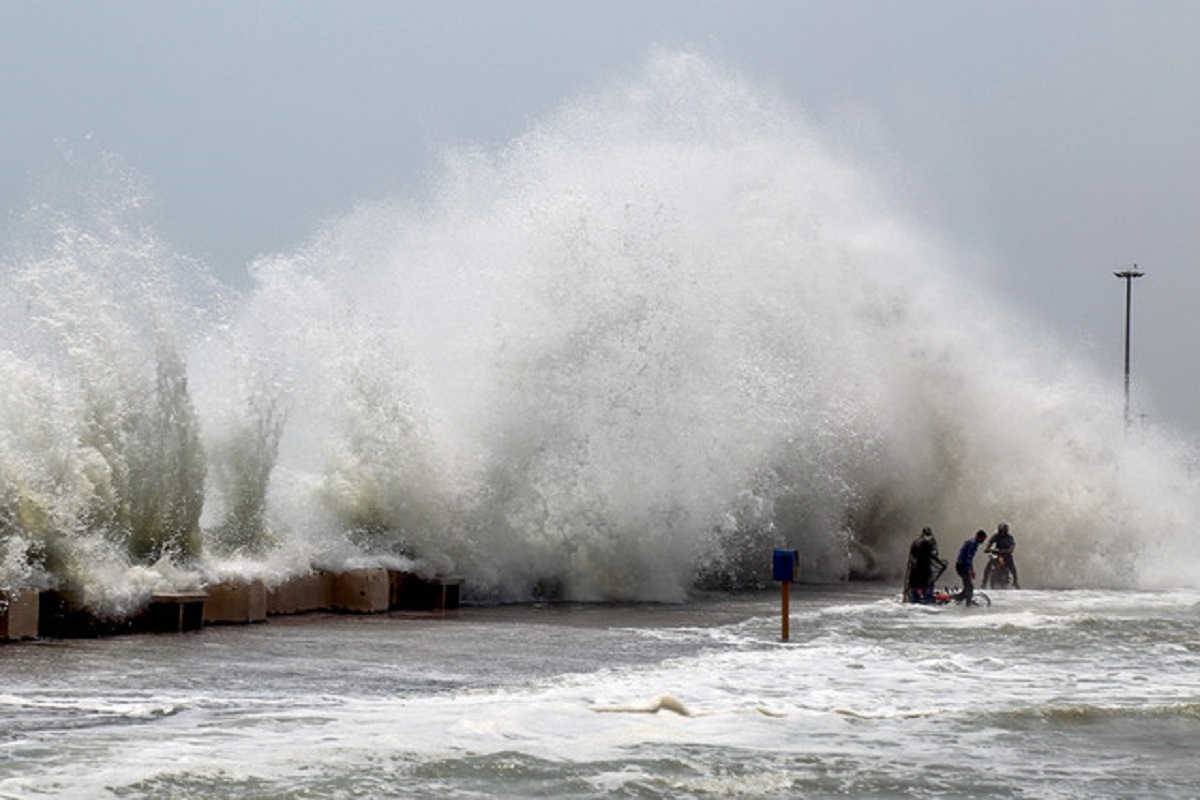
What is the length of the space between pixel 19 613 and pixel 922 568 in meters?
12.4

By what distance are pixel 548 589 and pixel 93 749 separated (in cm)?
1322

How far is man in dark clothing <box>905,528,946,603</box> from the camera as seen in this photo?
68.9ft

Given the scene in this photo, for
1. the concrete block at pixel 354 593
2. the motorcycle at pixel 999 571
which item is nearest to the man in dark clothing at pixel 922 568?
the motorcycle at pixel 999 571

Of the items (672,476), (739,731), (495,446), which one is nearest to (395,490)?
(495,446)

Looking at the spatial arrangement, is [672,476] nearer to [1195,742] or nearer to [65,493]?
[65,493]

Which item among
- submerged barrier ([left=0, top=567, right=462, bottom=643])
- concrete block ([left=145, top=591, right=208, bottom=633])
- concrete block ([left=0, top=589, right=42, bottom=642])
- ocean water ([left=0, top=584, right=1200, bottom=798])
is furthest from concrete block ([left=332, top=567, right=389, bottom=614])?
concrete block ([left=0, top=589, right=42, bottom=642])

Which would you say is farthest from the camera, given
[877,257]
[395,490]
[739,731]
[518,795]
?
[877,257]

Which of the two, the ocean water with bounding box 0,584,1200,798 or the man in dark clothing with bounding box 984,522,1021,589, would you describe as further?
the man in dark clothing with bounding box 984,522,1021,589

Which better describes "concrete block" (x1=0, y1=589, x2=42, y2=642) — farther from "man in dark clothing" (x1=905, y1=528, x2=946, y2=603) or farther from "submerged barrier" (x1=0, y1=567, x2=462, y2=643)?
"man in dark clothing" (x1=905, y1=528, x2=946, y2=603)

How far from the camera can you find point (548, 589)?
A: 21188 millimetres

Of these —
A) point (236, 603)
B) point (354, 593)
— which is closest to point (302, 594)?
point (354, 593)

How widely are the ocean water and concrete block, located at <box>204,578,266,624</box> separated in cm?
31

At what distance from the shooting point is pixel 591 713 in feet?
32.8

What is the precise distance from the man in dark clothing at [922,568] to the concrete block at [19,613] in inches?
466
